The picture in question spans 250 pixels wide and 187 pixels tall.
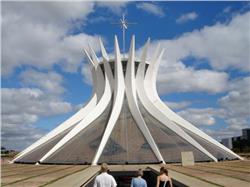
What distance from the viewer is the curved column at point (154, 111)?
30.7m

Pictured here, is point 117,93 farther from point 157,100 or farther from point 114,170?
point 114,170

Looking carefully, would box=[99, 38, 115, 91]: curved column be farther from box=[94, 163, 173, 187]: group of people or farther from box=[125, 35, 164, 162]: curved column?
box=[94, 163, 173, 187]: group of people

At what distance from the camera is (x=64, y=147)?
30984 mm

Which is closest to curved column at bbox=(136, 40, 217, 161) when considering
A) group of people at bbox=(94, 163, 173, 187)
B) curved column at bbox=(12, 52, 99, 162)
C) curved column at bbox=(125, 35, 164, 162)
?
curved column at bbox=(125, 35, 164, 162)

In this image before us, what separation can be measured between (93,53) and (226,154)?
16743mm

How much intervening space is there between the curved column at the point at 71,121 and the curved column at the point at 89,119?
1.17 m

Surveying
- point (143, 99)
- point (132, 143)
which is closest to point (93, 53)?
point (143, 99)

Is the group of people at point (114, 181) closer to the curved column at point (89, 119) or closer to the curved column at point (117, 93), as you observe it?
the curved column at point (89, 119)

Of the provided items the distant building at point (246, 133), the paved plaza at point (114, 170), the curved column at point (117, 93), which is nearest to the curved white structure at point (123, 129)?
the curved column at point (117, 93)

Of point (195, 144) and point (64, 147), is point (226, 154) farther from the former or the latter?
point (64, 147)

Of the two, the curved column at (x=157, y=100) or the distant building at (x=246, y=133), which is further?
the distant building at (x=246, y=133)

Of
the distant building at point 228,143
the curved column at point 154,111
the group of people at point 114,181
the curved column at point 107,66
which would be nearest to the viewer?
the group of people at point 114,181

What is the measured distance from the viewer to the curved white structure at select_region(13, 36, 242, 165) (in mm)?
29297

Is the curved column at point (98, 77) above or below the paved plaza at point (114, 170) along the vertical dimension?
above
